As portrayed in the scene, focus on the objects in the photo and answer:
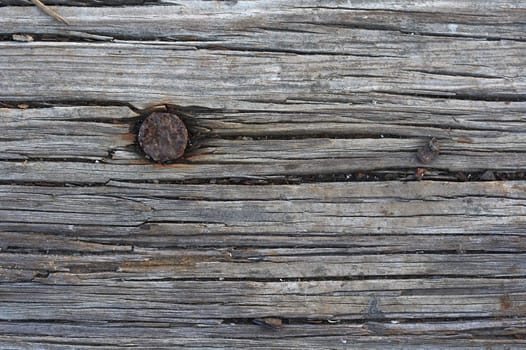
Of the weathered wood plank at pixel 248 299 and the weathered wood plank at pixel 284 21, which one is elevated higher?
the weathered wood plank at pixel 284 21

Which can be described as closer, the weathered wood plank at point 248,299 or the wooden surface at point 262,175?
the wooden surface at point 262,175

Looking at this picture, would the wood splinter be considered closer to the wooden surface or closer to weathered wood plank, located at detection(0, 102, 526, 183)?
the wooden surface

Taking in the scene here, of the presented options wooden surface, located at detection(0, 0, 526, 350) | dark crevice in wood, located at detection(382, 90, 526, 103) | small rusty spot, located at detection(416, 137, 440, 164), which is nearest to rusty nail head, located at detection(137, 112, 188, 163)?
wooden surface, located at detection(0, 0, 526, 350)

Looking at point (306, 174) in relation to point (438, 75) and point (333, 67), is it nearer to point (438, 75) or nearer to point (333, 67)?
point (333, 67)

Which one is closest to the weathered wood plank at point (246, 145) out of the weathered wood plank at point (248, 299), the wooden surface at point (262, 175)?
the wooden surface at point (262, 175)

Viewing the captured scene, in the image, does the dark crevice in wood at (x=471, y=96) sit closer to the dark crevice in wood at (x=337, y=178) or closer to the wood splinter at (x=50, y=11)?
the dark crevice in wood at (x=337, y=178)

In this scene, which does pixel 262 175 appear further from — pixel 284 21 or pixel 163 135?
pixel 284 21

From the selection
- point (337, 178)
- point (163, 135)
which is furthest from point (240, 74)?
point (337, 178)
